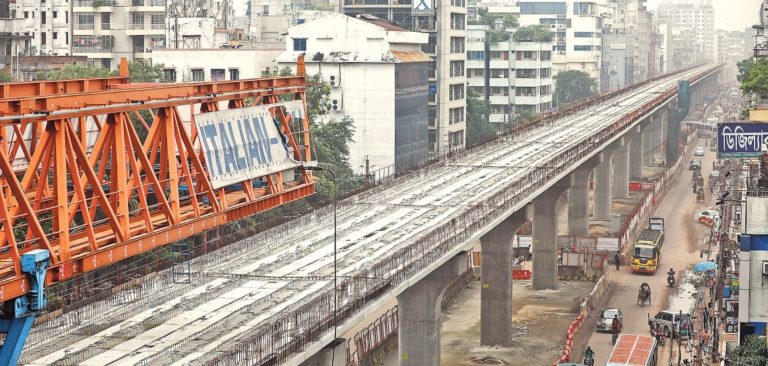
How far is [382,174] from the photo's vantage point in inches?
3949

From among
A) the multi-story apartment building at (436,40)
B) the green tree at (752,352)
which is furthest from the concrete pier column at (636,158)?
the green tree at (752,352)

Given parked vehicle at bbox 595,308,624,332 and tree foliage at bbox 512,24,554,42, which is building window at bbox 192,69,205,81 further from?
tree foliage at bbox 512,24,554,42

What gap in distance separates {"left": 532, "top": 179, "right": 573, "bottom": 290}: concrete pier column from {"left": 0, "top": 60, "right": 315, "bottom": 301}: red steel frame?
46836 mm

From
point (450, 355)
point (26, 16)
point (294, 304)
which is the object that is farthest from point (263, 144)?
point (26, 16)

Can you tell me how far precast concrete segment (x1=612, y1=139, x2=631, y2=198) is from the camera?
12788cm

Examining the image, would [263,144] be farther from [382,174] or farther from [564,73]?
[564,73]

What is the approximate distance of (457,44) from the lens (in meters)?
123

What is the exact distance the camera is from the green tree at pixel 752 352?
41.6 m

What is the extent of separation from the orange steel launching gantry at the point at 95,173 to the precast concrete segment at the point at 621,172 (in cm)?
8913

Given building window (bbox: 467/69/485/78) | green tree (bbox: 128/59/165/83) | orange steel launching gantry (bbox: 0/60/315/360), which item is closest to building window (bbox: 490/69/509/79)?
building window (bbox: 467/69/485/78)

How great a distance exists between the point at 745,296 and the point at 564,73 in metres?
150

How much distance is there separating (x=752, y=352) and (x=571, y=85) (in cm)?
15564

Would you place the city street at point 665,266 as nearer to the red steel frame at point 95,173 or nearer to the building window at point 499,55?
the building window at point 499,55

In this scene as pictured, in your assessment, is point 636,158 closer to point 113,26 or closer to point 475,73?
point 475,73
